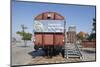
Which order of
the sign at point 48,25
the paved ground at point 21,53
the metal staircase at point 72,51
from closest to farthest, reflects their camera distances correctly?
the paved ground at point 21,53 → the sign at point 48,25 → the metal staircase at point 72,51

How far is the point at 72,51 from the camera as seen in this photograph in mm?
2896

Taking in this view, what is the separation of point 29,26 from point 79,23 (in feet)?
2.35

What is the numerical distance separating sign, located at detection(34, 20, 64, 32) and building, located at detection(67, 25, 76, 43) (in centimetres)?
12

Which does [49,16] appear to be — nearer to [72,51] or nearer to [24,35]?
[24,35]

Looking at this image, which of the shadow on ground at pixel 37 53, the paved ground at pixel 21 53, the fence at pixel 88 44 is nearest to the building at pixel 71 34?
the fence at pixel 88 44

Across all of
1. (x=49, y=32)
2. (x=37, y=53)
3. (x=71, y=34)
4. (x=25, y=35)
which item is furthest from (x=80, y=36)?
(x=25, y=35)

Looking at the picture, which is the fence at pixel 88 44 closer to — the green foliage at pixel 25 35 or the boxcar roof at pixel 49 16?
the boxcar roof at pixel 49 16

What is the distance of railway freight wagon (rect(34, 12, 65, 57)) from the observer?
2.75 m

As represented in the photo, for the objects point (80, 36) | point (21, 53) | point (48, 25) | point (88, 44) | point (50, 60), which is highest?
point (48, 25)

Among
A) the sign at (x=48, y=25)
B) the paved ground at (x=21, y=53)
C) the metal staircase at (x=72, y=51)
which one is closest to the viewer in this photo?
the paved ground at (x=21, y=53)

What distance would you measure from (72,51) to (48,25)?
0.50m

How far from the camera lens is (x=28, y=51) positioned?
271 centimetres

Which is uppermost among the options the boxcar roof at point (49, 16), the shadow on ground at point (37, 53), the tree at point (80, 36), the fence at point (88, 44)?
the boxcar roof at point (49, 16)

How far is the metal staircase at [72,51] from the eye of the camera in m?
2.87
